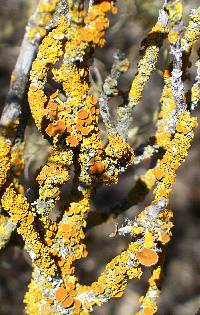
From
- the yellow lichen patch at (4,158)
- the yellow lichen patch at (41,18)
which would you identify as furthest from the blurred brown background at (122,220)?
the yellow lichen patch at (41,18)

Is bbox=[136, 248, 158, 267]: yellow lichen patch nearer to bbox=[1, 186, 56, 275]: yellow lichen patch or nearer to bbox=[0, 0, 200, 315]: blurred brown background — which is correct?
bbox=[1, 186, 56, 275]: yellow lichen patch

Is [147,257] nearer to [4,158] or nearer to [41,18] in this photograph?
[4,158]

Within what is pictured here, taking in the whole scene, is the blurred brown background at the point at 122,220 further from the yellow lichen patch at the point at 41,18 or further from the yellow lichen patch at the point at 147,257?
the yellow lichen patch at the point at 41,18

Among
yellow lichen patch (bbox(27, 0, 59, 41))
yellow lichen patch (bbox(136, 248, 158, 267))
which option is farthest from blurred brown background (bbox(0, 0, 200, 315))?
yellow lichen patch (bbox(27, 0, 59, 41))

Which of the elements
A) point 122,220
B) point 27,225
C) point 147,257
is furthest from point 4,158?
point 122,220

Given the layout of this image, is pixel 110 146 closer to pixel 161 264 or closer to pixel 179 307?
pixel 161 264

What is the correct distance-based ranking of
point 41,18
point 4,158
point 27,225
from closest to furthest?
point 41,18, point 4,158, point 27,225

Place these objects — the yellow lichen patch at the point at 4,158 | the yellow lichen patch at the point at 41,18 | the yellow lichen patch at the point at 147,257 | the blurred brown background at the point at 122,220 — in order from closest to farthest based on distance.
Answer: the yellow lichen patch at the point at 41,18
the yellow lichen patch at the point at 4,158
the yellow lichen patch at the point at 147,257
the blurred brown background at the point at 122,220

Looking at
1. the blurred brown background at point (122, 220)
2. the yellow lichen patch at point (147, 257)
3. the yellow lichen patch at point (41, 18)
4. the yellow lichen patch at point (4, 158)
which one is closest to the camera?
the yellow lichen patch at point (41, 18)

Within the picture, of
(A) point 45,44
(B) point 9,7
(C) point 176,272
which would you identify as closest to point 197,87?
(A) point 45,44
